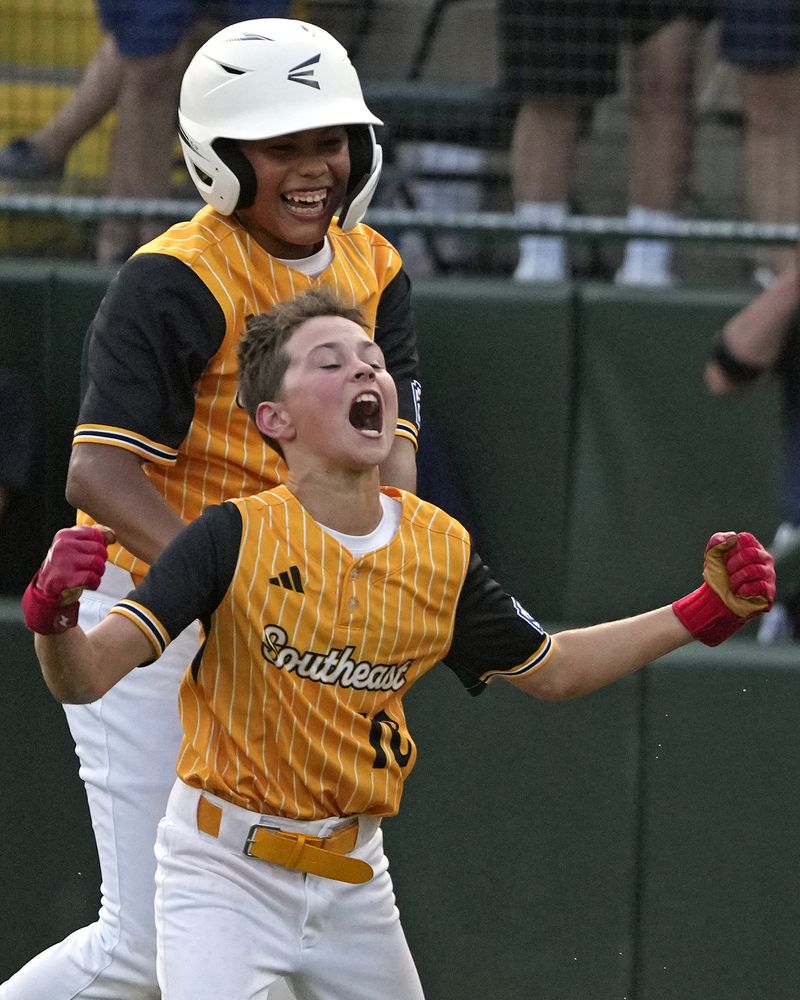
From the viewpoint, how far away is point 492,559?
15.5 ft

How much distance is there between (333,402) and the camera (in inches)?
103

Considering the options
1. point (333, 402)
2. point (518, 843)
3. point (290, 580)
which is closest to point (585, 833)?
point (518, 843)

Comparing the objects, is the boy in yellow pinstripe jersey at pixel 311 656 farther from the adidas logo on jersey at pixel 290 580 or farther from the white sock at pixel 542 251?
the white sock at pixel 542 251

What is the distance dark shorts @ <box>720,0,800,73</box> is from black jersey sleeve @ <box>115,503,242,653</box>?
3.14 m

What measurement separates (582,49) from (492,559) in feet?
5.53

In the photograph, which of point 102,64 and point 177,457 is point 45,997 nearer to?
point 177,457

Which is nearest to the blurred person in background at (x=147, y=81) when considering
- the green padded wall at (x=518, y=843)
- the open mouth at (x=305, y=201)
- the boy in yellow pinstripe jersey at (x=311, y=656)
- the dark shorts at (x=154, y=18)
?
the dark shorts at (x=154, y=18)

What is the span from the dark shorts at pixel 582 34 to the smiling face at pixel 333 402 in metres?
2.93

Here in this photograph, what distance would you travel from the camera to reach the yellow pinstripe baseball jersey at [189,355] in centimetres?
287

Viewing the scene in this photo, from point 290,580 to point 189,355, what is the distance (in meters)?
0.47

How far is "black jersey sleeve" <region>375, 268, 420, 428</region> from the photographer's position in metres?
3.20

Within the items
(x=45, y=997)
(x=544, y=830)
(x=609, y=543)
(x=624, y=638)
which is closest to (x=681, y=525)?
(x=609, y=543)

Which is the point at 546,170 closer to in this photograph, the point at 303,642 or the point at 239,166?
the point at 239,166

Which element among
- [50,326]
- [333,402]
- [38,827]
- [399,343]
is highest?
[333,402]
